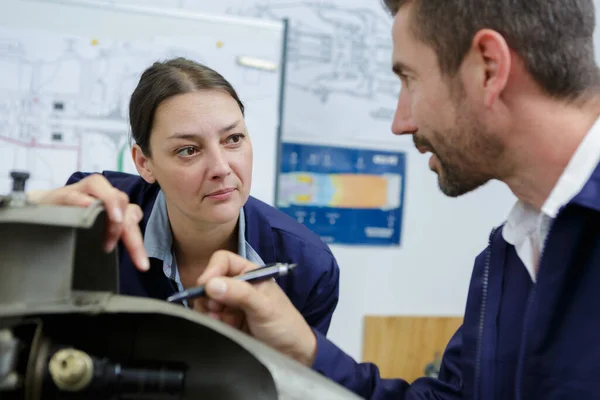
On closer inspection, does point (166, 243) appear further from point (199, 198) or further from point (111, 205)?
point (111, 205)

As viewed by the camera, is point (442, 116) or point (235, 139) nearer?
point (442, 116)

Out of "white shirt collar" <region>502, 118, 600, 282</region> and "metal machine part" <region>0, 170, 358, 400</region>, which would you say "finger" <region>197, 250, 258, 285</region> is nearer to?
"metal machine part" <region>0, 170, 358, 400</region>

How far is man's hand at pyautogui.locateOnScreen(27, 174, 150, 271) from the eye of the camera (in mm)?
603

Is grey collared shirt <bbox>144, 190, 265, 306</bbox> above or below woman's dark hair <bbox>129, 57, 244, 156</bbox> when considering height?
below

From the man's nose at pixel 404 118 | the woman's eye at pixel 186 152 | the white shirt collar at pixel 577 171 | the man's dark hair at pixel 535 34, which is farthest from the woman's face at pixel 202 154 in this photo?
the white shirt collar at pixel 577 171

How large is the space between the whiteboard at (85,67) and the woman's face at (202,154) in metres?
0.60

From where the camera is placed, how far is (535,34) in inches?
29.2

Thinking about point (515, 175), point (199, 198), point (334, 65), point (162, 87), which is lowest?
point (199, 198)

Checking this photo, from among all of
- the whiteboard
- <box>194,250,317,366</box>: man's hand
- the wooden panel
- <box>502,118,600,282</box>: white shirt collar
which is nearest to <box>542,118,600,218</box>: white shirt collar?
<box>502,118,600,282</box>: white shirt collar

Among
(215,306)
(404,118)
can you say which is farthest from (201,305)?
(404,118)

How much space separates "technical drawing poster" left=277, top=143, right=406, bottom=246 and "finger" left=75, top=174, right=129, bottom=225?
121 cm

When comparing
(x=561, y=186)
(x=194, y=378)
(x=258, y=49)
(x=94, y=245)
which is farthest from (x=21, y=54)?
(x=561, y=186)

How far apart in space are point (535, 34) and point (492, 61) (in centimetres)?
6

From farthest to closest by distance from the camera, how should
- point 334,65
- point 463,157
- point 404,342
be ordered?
point 404,342 → point 334,65 → point 463,157
